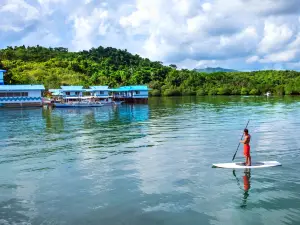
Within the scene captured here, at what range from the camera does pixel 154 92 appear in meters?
136

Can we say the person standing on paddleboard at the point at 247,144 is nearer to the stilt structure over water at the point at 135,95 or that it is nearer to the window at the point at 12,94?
the window at the point at 12,94

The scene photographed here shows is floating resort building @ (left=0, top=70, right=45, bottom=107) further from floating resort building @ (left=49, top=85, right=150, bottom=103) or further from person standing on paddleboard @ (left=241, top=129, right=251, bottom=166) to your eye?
person standing on paddleboard @ (left=241, top=129, right=251, bottom=166)

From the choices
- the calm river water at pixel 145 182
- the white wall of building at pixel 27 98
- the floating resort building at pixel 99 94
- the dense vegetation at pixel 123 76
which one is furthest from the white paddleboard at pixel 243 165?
the dense vegetation at pixel 123 76

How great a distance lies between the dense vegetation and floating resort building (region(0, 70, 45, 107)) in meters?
25.5

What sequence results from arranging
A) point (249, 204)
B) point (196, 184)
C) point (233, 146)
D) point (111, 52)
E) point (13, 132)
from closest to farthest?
1. point (249, 204)
2. point (196, 184)
3. point (233, 146)
4. point (13, 132)
5. point (111, 52)

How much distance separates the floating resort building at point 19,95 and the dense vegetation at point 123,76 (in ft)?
83.6

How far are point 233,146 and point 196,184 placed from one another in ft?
33.4

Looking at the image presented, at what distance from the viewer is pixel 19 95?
7556 centimetres

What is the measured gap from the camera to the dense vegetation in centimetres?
11538

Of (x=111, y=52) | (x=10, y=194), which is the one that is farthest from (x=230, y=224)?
(x=111, y=52)

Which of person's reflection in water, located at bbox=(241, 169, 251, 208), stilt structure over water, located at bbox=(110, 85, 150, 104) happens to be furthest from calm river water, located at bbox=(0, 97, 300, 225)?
stilt structure over water, located at bbox=(110, 85, 150, 104)

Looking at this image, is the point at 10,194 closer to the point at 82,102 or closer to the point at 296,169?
the point at 296,169

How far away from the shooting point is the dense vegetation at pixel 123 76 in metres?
115

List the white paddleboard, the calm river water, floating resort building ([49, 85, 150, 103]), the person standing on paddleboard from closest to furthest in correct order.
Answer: the calm river water → the person standing on paddleboard → the white paddleboard → floating resort building ([49, 85, 150, 103])
